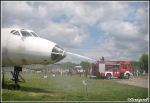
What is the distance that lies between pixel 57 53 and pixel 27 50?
61.1 inches

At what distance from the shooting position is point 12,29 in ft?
34.4

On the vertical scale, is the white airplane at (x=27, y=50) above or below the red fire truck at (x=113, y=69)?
above

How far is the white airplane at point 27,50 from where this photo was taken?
9305 mm

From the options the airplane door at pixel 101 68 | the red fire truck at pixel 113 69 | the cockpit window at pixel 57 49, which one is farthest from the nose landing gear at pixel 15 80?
the airplane door at pixel 101 68

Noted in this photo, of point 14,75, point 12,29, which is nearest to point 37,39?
point 12,29

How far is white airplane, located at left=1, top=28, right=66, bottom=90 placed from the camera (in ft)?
30.5

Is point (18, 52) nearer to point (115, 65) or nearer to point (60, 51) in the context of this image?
point (60, 51)

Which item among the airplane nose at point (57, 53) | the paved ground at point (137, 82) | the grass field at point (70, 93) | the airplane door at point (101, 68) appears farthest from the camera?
the airplane door at point (101, 68)

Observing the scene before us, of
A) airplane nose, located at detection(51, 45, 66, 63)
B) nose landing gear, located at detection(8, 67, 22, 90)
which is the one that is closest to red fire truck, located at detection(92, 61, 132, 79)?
nose landing gear, located at detection(8, 67, 22, 90)

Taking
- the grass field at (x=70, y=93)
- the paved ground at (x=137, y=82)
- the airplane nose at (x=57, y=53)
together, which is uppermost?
the airplane nose at (x=57, y=53)

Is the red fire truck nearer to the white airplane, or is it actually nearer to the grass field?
the grass field

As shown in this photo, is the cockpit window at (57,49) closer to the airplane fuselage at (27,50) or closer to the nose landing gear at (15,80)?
the airplane fuselage at (27,50)

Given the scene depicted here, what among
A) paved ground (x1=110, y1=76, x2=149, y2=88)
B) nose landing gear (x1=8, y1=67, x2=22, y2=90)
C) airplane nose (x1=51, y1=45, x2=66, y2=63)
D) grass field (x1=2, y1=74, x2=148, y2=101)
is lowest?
paved ground (x1=110, y1=76, x2=149, y2=88)

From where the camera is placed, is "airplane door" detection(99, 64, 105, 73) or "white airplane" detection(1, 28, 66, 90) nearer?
"white airplane" detection(1, 28, 66, 90)
